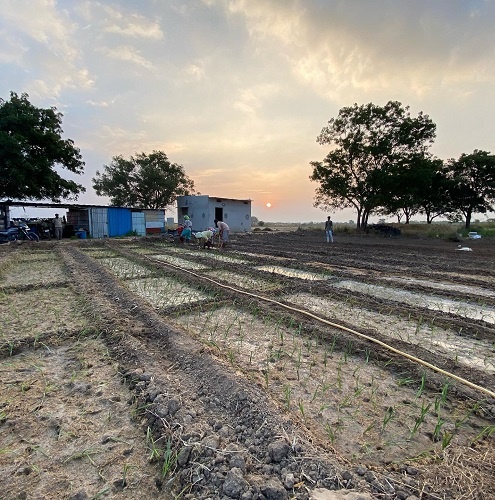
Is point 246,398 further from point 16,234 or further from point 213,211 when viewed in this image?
→ point 213,211

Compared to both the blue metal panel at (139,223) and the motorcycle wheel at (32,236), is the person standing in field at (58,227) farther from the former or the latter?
the blue metal panel at (139,223)

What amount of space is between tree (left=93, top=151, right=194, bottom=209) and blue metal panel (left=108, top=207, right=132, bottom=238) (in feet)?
27.8

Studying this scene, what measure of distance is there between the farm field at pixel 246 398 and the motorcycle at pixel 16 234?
13686 mm

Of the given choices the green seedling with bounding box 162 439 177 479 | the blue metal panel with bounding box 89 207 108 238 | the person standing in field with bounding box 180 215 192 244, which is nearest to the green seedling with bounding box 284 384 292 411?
the green seedling with bounding box 162 439 177 479

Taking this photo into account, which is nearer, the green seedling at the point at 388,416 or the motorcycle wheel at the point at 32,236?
the green seedling at the point at 388,416

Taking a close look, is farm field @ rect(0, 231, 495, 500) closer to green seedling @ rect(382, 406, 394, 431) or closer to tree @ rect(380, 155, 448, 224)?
green seedling @ rect(382, 406, 394, 431)

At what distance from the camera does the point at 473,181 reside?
80.4 feet

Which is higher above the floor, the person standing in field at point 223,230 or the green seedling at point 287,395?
the person standing in field at point 223,230

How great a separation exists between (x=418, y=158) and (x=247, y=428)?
2593 centimetres

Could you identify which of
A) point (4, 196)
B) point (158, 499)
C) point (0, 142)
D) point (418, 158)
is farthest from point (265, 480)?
point (418, 158)

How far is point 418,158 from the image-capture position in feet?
73.0

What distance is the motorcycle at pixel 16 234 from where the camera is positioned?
50.2 feet

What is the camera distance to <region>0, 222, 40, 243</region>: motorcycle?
15312mm

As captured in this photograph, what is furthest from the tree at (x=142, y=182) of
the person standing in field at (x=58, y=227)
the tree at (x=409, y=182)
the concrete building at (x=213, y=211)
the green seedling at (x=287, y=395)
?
the green seedling at (x=287, y=395)
